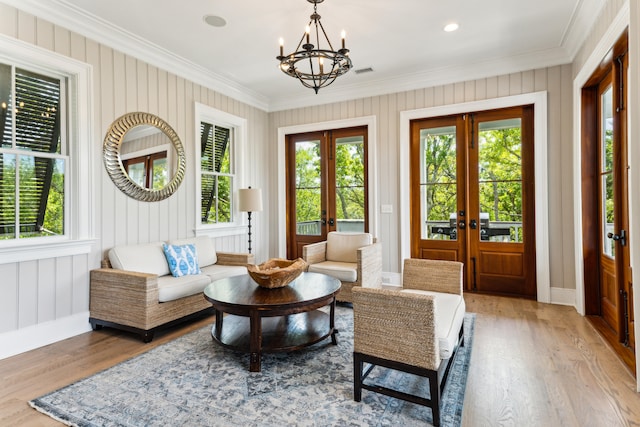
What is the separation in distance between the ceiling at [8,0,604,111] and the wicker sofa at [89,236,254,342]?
7.02ft

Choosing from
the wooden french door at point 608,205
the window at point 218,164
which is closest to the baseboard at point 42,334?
the window at point 218,164

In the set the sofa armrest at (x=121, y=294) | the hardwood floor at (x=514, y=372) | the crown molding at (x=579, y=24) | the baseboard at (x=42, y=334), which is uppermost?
the crown molding at (x=579, y=24)

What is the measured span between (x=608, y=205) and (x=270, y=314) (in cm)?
316

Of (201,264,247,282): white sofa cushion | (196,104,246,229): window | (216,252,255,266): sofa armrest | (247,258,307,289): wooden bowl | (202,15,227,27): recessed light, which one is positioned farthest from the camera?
(196,104,246,229): window

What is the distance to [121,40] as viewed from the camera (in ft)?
11.4

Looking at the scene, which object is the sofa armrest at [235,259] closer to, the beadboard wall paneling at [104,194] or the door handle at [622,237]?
the beadboard wall paneling at [104,194]

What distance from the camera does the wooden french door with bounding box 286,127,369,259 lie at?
522 centimetres

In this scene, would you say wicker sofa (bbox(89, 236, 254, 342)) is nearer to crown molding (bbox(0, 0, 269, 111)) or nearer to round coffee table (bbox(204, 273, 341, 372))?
round coffee table (bbox(204, 273, 341, 372))

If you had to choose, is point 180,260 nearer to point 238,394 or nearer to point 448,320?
point 238,394

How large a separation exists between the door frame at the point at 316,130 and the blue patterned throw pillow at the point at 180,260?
81.6 inches

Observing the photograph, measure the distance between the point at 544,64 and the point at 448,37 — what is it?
1279 mm

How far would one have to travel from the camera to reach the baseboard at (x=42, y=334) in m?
2.72

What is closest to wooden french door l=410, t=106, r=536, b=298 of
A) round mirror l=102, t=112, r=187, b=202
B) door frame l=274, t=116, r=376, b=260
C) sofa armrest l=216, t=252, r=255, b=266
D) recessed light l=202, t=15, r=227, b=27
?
door frame l=274, t=116, r=376, b=260

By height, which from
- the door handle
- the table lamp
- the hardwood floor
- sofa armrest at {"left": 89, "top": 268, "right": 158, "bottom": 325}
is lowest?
the hardwood floor
